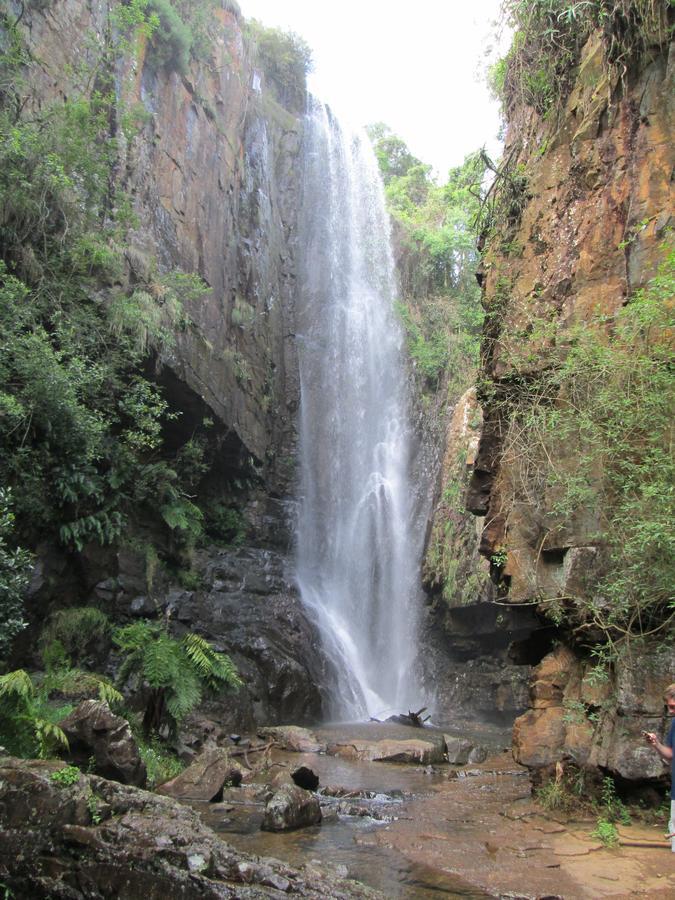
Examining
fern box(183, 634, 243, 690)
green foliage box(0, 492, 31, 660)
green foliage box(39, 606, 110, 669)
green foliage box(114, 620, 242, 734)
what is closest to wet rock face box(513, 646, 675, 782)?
green foliage box(114, 620, 242, 734)

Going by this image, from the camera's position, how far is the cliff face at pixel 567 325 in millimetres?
6402

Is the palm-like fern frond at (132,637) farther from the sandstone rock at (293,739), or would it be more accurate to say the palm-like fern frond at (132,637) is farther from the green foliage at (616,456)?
the green foliage at (616,456)

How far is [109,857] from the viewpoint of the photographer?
3.69 m

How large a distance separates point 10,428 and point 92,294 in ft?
11.4

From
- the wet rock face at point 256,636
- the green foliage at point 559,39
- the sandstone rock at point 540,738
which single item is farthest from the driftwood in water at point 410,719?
the green foliage at point 559,39

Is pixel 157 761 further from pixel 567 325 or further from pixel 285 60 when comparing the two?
pixel 285 60

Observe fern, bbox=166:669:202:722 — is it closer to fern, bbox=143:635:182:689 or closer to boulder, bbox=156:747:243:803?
fern, bbox=143:635:182:689

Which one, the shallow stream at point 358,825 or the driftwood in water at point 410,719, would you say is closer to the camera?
the shallow stream at point 358,825

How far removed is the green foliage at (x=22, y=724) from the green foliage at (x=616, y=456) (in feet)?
16.4

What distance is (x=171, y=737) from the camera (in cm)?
888

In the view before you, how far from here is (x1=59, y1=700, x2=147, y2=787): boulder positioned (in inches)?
234

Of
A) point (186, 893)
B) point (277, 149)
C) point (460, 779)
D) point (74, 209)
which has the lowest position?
point (460, 779)

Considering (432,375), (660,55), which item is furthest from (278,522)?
(660,55)

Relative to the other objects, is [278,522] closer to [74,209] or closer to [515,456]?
[74,209]
